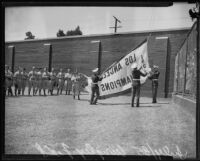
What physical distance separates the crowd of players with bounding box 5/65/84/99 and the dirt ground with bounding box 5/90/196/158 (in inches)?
9.8

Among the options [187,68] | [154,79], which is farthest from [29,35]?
[187,68]

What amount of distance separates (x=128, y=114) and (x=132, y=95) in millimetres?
322

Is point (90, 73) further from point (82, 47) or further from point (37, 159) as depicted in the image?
point (37, 159)

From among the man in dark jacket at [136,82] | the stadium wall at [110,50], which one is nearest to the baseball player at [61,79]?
the stadium wall at [110,50]

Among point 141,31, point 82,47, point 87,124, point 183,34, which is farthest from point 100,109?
point 183,34

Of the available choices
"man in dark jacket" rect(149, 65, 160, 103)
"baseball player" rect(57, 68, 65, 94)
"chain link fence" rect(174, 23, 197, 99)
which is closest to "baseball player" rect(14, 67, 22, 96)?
"baseball player" rect(57, 68, 65, 94)

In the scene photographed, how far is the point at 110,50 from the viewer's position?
4.77 meters

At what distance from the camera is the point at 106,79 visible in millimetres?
5027

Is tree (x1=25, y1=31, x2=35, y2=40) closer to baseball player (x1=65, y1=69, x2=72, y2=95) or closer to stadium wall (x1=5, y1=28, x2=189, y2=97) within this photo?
stadium wall (x1=5, y1=28, x2=189, y2=97)

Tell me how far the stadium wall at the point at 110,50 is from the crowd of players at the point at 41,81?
0.48 feet

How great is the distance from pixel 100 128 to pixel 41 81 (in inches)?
63.2

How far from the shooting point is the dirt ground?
4.46 meters

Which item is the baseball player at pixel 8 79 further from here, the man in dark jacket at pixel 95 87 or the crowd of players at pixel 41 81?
the man in dark jacket at pixel 95 87

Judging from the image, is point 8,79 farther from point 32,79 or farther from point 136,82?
point 136,82
